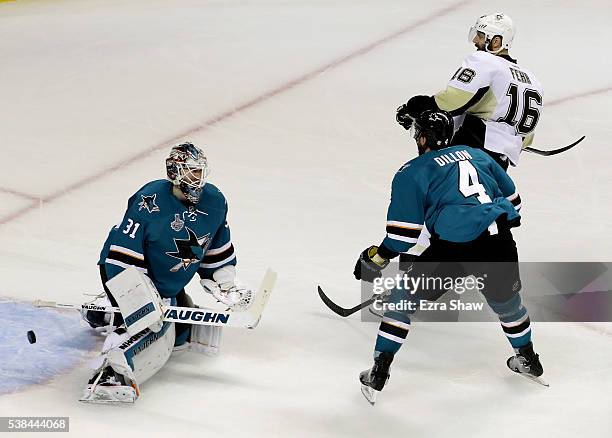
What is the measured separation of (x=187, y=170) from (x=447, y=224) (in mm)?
804

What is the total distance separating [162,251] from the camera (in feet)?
12.7

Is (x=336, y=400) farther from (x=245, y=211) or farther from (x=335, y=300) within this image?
(x=245, y=211)

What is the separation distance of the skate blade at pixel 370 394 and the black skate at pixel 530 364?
51 centimetres

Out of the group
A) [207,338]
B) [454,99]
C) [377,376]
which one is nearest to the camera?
[377,376]

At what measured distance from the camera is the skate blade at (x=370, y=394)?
384 cm

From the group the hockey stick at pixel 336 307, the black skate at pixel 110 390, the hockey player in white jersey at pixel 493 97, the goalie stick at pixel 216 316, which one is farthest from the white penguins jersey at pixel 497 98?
the black skate at pixel 110 390

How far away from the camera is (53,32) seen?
25.3ft

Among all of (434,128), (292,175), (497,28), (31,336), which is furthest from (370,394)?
(292,175)

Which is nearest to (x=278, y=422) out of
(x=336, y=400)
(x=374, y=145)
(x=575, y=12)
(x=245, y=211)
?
(x=336, y=400)

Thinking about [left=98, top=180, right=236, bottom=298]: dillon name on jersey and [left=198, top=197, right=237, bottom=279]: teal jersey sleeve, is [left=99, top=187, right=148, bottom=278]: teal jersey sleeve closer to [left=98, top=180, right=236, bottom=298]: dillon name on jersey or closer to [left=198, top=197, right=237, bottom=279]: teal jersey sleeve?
[left=98, top=180, right=236, bottom=298]: dillon name on jersey

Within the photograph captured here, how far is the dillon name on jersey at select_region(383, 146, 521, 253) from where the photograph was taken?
12.4ft

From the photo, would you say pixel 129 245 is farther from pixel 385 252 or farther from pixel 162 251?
pixel 385 252

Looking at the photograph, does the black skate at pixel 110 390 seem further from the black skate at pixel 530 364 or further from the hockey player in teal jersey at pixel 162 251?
the black skate at pixel 530 364

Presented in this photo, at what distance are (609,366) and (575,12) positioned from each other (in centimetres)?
468
